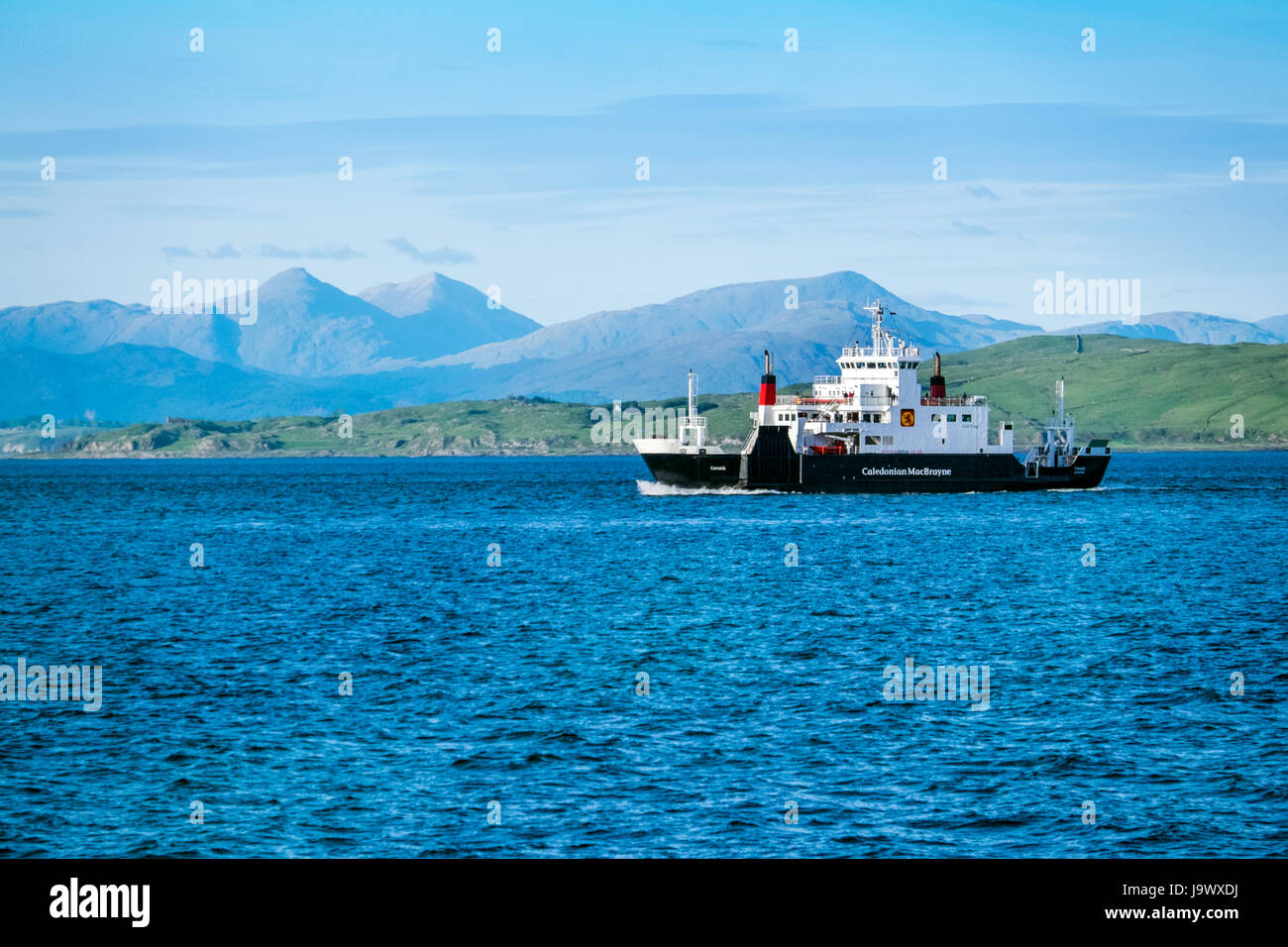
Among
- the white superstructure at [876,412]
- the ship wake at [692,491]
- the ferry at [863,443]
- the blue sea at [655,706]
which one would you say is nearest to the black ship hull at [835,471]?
the ferry at [863,443]

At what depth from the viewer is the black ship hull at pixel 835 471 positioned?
119 m

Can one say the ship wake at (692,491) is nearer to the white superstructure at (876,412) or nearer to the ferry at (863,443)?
the ferry at (863,443)

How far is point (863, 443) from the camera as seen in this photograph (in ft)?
390

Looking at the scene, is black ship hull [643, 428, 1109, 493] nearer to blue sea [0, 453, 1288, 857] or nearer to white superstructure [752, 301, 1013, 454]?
white superstructure [752, 301, 1013, 454]

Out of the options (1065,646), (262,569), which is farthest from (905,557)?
(262,569)

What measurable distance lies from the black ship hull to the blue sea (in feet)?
140

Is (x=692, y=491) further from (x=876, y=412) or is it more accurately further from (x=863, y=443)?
(x=876, y=412)

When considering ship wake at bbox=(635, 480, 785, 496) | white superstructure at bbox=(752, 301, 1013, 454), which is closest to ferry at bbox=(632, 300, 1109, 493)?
white superstructure at bbox=(752, 301, 1013, 454)

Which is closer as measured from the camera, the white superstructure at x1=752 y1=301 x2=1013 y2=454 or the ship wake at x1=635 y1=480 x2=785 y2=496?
the white superstructure at x1=752 y1=301 x2=1013 y2=454

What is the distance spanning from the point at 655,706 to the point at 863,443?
294 ft

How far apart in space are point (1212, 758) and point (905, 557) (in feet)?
148

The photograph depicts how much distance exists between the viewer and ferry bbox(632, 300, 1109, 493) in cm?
11825

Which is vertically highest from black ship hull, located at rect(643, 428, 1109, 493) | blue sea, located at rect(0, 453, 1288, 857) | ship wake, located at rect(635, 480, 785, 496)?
black ship hull, located at rect(643, 428, 1109, 493)
